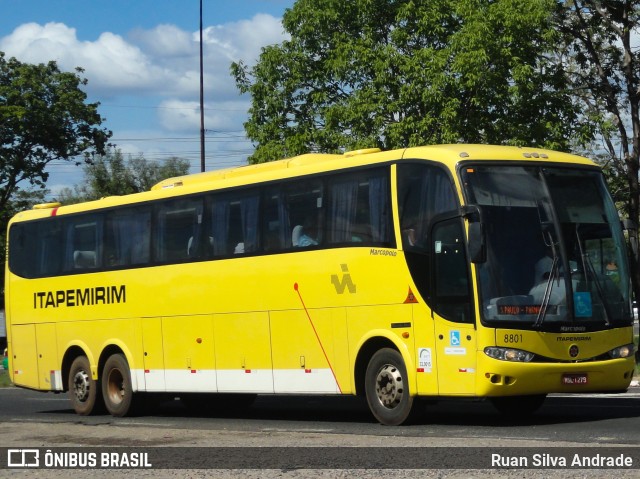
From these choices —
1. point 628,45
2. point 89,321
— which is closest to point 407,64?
point 628,45

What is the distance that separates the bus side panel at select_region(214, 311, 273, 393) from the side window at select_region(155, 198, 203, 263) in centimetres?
127

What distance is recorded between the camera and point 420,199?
52.2ft

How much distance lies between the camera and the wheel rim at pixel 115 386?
21.6 meters

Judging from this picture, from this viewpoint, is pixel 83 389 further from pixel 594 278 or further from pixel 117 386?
pixel 594 278

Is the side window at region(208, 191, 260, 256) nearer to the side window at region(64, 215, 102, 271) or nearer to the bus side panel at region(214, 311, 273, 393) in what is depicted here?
the bus side panel at region(214, 311, 273, 393)

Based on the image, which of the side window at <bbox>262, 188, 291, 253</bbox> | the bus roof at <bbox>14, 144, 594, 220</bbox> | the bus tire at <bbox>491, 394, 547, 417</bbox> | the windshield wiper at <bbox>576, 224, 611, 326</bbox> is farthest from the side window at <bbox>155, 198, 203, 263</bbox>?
the windshield wiper at <bbox>576, 224, 611, 326</bbox>

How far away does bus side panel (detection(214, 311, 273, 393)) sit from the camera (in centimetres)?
1850

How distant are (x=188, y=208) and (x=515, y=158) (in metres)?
6.21

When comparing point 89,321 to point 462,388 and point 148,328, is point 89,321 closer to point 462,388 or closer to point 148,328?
point 148,328

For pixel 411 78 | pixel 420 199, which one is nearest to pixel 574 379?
pixel 420 199

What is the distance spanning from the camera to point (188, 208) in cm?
2012

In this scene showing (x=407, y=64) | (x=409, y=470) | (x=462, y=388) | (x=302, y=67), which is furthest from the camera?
(x=302, y=67)

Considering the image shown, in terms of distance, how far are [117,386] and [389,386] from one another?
712 cm

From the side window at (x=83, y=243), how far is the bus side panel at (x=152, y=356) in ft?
5.60
